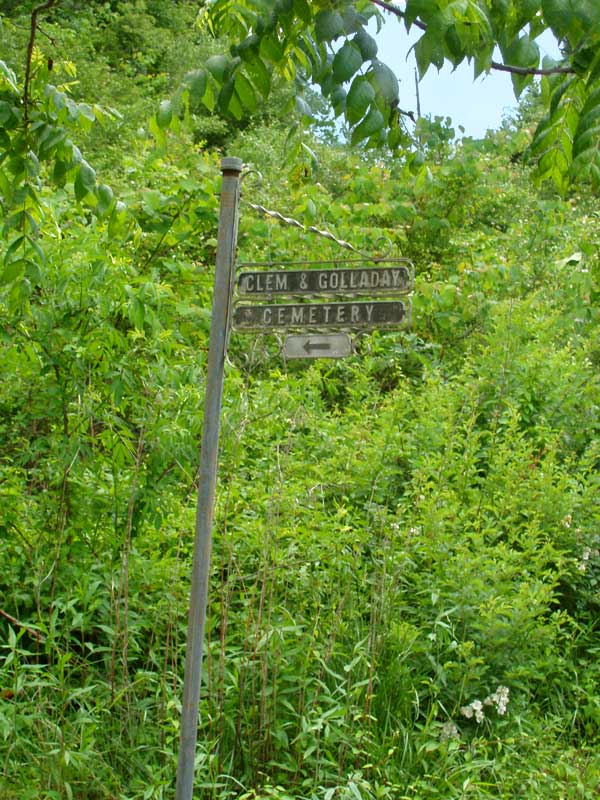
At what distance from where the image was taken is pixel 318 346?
302 cm

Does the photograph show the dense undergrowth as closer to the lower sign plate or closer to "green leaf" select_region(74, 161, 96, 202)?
"green leaf" select_region(74, 161, 96, 202)

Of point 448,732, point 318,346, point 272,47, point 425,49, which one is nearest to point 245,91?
point 272,47

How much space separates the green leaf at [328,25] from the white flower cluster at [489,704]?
2.84 m

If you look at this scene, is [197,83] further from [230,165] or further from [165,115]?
[230,165]

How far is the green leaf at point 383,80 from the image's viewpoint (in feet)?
7.33

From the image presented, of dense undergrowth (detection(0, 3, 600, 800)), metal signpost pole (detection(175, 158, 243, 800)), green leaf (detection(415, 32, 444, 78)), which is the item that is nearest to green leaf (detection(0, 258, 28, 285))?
dense undergrowth (detection(0, 3, 600, 800))

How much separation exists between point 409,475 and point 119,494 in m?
2.07

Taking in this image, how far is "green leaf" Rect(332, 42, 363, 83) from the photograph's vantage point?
6.97ft

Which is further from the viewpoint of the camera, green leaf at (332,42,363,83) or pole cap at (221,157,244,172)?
pole cap at (221,157,244,172)

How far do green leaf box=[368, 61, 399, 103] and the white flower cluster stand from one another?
8.67 feet

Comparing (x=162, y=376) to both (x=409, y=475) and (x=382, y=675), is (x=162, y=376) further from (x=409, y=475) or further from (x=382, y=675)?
(x=409, y=475)

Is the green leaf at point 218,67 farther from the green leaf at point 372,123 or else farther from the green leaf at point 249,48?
the green leaf at point 372,123

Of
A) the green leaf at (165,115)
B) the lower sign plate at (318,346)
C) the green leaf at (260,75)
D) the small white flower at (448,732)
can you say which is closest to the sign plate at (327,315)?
the lower sign plate at (318,346)

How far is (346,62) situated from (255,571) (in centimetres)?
302
